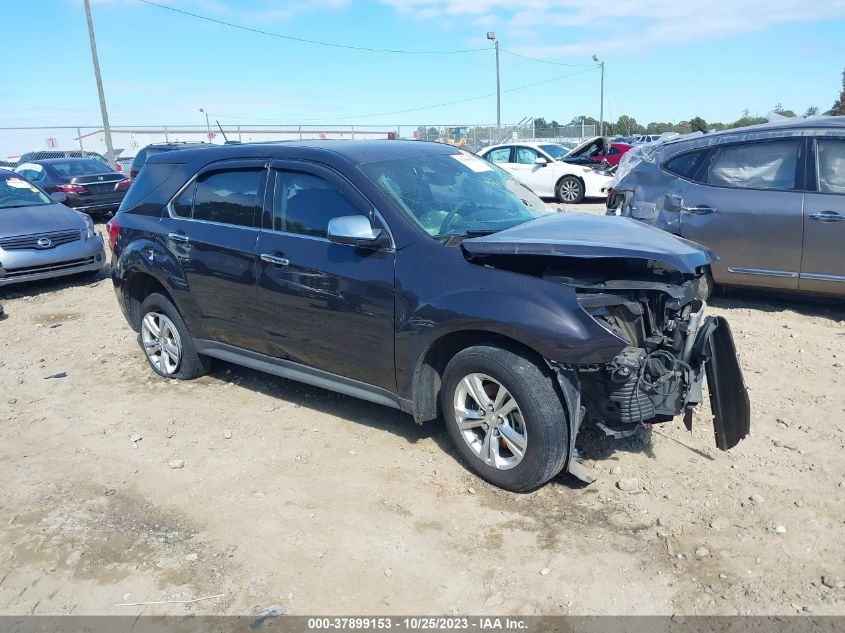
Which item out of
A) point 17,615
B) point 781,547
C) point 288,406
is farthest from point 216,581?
point 781,547

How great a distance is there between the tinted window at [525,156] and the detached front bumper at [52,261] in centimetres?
1041

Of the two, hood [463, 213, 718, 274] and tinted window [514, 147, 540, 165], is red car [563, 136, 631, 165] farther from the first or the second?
hood [463, 213, 718, 274]

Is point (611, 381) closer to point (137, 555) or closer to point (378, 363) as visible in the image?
point (378, 363)

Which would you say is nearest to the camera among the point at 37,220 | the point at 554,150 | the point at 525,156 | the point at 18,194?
the point at 37,220

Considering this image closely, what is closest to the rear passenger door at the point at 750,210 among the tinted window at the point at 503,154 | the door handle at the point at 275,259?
the door handle at the point at 275,259

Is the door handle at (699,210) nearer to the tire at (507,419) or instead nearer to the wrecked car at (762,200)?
the wrecked car at (762,200)

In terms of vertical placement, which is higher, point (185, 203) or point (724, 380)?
point (185, 203)

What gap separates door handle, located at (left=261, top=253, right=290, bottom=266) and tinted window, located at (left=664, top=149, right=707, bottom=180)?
14.6 ft

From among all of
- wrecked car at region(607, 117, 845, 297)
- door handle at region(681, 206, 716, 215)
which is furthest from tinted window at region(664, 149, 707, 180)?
door handle at region(681, 206, 716, 215)

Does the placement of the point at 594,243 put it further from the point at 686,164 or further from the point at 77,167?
the point at 77,167

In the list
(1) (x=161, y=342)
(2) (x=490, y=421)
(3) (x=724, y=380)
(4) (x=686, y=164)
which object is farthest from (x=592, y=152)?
(2) (x=490, y=421)

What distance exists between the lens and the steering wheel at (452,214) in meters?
4.01

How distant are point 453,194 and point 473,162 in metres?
0.70

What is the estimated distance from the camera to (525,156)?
16.8 metres
